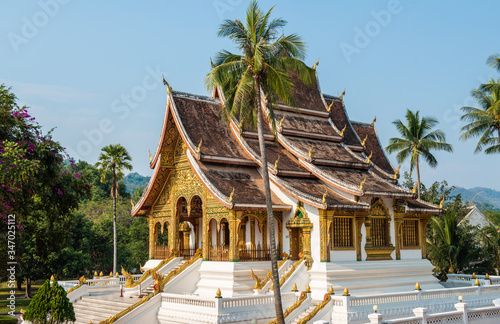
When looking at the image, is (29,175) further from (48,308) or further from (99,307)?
(99,307)

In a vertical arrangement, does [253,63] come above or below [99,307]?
above

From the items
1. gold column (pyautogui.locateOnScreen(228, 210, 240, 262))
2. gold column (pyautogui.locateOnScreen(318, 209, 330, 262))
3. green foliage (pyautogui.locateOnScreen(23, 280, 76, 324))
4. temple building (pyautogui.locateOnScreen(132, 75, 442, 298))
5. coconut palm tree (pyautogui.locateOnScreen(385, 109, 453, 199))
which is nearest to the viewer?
green foliage (pyautogui.locateOnScreen(23, 280, 76, 324))

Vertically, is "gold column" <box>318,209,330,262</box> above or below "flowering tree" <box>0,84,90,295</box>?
below

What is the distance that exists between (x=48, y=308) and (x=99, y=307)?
4.56m

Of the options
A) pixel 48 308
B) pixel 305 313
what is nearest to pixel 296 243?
pixel 305 313

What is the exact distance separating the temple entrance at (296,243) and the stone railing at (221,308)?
310cm

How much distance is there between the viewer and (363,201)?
63.8 ft

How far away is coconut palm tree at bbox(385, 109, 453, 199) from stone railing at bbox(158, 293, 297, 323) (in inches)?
719

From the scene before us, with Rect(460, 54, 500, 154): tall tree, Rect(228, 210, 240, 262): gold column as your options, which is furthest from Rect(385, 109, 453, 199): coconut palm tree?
Rect(228, 210, 240, 262): gold column

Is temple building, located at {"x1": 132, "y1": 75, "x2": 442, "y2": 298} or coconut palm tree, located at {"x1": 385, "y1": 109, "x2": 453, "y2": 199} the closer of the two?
temple building, located at {"x1": 132, "y1": 75, "x2": 442, "y2": 298}

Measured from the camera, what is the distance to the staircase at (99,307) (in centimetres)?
1730

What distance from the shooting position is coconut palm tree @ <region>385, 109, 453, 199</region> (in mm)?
31266

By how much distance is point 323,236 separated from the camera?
58.7 ft

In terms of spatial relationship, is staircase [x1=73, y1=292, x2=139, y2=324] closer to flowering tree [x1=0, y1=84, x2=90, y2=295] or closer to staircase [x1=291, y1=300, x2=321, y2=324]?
flowering tree [x1=0, y1=84, x2=90, y2=295]
